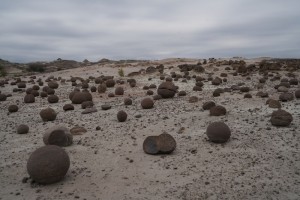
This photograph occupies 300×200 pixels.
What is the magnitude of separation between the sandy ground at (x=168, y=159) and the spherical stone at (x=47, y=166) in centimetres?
16

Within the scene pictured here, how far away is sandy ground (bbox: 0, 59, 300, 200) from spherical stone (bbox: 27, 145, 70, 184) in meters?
0.16

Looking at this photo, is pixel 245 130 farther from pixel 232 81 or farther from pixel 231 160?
pixel 232 81

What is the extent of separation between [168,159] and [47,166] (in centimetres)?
268

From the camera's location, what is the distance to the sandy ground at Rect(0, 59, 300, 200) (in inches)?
272

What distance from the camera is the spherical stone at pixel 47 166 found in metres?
7.16

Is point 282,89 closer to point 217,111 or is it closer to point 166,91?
point 166,91

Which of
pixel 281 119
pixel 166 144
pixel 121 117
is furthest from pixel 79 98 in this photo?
pixel 281 119

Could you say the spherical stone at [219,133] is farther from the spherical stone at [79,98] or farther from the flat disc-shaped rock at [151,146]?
the spherical stone at [79,98]

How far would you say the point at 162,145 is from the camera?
875 centimetres

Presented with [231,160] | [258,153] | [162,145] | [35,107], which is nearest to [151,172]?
[162,145]

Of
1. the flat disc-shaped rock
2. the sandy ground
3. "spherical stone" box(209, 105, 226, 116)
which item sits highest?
"spherical stone" box(209, 105, 226, 116)

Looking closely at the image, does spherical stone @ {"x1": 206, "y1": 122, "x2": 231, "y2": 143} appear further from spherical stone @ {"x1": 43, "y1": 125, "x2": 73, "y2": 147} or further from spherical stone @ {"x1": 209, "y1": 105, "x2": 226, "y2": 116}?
spherical stone @ {"x1": 43, "y1": 125, "x2": 73, "y2": 147}

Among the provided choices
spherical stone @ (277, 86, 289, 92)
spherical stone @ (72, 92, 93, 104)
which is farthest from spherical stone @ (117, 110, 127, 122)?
spherical stone @ (277, 86, 289, 92)

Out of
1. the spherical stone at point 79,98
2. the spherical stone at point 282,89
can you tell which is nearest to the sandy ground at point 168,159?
the spherical stone at point 79,98
